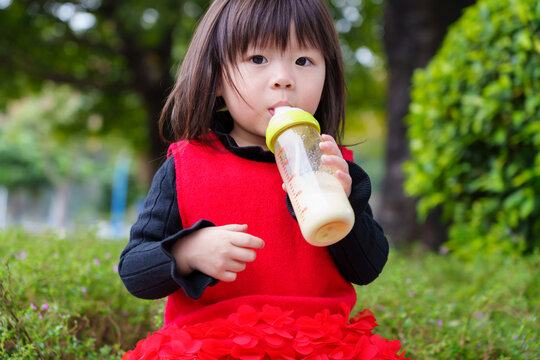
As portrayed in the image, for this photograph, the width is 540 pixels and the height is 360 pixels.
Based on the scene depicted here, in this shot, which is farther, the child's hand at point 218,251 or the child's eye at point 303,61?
the child's eye at point 303,61

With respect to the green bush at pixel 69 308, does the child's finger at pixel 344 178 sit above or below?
above

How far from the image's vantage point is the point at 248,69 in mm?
1510

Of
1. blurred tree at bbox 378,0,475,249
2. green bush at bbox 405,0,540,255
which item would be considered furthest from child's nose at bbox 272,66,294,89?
blurred tree at bbox 378,0,475,249

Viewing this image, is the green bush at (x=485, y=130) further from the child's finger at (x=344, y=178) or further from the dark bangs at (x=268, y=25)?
the child's finger at (x=344, y=178)

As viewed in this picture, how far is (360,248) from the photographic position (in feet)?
4.93

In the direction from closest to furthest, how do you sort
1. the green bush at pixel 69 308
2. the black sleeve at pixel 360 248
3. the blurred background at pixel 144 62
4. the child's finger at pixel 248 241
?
the child's finger at pixel 248 241 < the black sleeve at pixel 360 248 < the green bush at pixel 69 308 < the blurred background at pixel 144 62

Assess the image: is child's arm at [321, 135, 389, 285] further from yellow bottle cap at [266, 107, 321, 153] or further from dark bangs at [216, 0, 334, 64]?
dark bangs at [216, 0, 334, 64]

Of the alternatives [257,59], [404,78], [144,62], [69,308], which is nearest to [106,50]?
[144,62]

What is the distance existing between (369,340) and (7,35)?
31.2 feet

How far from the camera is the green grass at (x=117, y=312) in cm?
183

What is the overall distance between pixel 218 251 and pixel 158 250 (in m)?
0.17

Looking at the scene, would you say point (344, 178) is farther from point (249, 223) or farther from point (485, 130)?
point (485, 130)

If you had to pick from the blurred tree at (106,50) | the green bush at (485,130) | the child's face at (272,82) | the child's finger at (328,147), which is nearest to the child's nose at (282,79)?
the child's face at (272,82)

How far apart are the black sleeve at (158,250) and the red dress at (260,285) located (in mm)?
36
